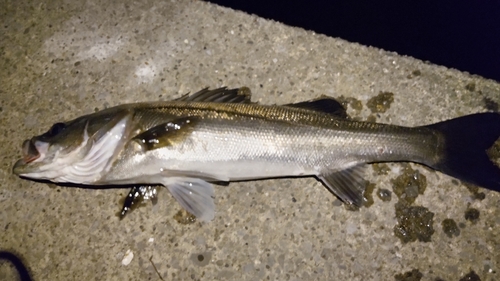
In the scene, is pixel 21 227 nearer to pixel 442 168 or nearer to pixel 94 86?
pixel 94 86

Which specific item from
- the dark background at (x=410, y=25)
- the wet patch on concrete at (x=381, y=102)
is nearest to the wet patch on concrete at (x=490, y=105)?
the dark background at (x=410, y=25)

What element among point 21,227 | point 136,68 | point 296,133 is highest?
point 296,133

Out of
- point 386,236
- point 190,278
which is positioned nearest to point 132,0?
point 190,278

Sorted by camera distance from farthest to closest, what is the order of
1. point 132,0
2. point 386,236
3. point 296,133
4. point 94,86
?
point 132,0, point 94,86, point 386,236, point 296,133

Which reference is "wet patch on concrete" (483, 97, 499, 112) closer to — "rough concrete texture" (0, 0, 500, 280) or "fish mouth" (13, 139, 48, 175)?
"rough concrete texture" (0, 0, 500, 280)

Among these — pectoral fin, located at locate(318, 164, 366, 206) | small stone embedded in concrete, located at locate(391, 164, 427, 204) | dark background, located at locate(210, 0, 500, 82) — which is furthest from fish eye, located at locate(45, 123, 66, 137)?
small stone embedded in concrete, located at locate(391, 164, 427, 204)

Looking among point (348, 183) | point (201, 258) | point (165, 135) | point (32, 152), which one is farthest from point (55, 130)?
point (348, 183)

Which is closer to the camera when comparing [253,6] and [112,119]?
[112,119]
